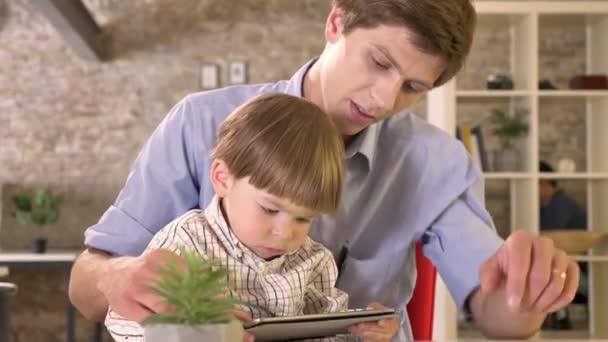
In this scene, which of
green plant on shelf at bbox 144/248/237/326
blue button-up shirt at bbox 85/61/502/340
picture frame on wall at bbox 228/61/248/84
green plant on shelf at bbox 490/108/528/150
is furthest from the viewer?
picture frame on wall at bbox 228/61/248/84

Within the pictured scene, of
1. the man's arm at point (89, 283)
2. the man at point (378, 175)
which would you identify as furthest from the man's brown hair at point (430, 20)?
the man's arm at point (89, 283)

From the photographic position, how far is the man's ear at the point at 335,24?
175 centimetres

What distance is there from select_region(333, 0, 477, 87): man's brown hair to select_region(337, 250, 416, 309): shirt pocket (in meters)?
0.40

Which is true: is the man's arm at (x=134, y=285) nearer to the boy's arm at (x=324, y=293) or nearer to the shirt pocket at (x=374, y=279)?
the boy's arm at (x=324, y=293)

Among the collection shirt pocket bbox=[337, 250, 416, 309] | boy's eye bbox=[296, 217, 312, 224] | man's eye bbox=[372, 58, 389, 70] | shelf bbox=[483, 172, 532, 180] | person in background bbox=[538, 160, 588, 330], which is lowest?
person in background bbox=[538, 160, 588, 330]

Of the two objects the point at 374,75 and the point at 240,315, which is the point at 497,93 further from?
the point at 240,315

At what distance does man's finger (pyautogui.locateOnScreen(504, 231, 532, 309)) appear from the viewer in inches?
53.1

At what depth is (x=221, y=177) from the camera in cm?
153

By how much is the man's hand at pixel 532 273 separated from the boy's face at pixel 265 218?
0.29 meters

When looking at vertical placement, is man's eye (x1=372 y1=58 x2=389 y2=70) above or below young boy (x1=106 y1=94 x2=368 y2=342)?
above

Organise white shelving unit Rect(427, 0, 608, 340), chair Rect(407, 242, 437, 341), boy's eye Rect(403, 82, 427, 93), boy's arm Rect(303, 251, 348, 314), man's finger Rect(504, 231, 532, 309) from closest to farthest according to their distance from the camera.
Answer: man's finger Rect(504, 231, 532, 309), boy's arm Rect(303, 251, 348, 314), boy's eye Rect(403, 82, 427, 93), chair Rect(407, 242, 437, 341), white shelving unit Rect(427, 0, 608, 340)

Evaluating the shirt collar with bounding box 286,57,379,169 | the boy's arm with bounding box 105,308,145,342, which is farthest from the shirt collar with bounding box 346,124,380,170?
the boy's arm with bounding box 105,308,145,342

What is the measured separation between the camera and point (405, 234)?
1.86 m

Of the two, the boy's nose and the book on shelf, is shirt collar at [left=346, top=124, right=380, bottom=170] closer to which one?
the boy's nose
